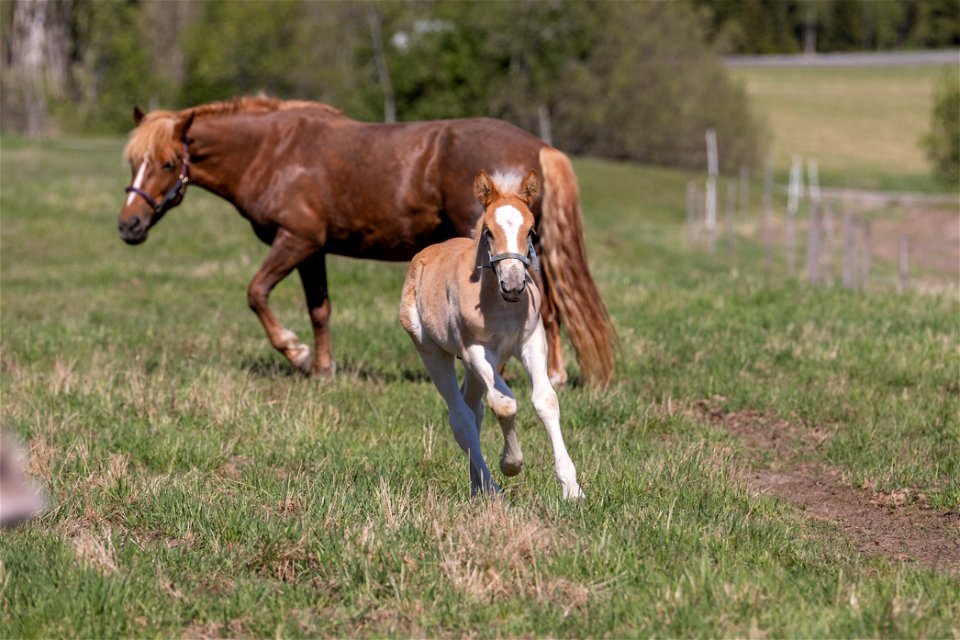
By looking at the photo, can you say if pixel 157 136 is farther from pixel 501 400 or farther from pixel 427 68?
pixel 427 68

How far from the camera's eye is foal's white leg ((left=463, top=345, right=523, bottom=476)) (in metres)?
5.54

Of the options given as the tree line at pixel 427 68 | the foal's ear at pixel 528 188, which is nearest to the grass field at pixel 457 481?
the foal's ear at pixel 528 188

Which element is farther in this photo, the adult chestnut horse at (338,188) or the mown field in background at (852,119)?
the mown field in background at (852,119)

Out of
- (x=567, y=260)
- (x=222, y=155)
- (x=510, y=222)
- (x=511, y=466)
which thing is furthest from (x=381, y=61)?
(x=511, y=466)

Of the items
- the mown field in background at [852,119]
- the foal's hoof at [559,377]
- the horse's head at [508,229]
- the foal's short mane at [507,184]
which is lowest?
the mown field in background at [852,119]

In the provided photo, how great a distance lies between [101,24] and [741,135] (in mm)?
31948

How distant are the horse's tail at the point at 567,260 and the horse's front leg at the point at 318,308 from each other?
79.3 inches

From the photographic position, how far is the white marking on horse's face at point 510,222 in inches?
218

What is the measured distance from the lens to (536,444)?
7203 millimetres

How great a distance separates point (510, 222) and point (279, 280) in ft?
15.6

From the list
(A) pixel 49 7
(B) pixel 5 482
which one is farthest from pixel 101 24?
(B) pixel 5 482

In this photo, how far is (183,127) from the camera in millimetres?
10195

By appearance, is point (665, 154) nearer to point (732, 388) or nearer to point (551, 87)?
point (551, 87)

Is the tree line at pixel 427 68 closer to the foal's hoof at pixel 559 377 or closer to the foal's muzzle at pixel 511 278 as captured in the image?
the foal's hoof at pixel 559 377
